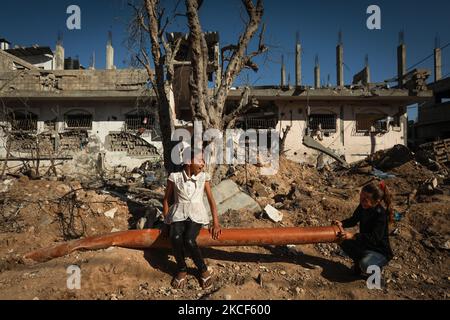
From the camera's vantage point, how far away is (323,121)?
14.3 meters

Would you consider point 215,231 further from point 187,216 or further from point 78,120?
point 78,120

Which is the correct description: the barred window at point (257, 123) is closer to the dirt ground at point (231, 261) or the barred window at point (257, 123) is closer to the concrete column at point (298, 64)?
the dirt ground at point (231, 261)

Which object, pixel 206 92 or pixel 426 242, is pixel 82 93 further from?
pixel 426 242

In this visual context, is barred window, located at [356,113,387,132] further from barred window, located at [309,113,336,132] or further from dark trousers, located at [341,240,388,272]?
dark trousers, located at [341,240,388,272]

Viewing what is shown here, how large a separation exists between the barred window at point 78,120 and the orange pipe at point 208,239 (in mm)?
11538

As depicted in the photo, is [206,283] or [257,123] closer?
[206,283]

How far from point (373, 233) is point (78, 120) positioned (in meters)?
14.3

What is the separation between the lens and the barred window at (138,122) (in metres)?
14.0

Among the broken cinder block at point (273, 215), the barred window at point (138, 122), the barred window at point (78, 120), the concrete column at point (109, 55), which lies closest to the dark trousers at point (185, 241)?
the broken cinder block at point (273, 215)

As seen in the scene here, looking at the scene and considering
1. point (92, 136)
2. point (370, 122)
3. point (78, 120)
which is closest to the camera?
point (92, 136)

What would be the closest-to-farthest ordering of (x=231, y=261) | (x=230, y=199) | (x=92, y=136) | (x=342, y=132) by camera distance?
1. (x=231, y=261)
2. (x=230, y=199)
3. (x=92, y=136)
4. (x=342, y=132)

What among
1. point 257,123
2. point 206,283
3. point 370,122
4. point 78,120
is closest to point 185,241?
point 206,283
